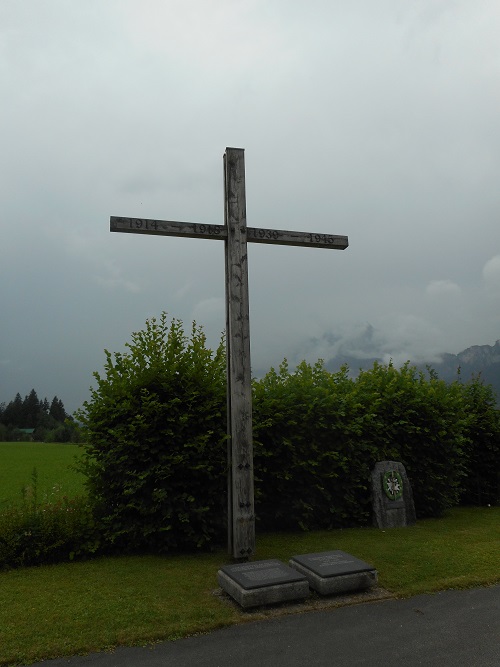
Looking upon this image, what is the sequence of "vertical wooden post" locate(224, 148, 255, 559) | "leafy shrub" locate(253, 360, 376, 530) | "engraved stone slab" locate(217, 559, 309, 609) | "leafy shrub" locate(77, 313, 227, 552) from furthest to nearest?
"leafy shrub" locate(253, 360, 376, 530) → "leafy shrub" locate(77, 313, 227, 552) → "vertical wooden post" locate(224, 148, 255, 559) → "engraved stone slab" locate(217, 559, 309, 609)

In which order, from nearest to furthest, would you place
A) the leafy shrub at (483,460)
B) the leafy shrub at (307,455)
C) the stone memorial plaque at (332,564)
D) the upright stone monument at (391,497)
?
1. the stone memorial plaque at (332,564)
2. the leafy shrub at (307,455)
3. the upright stone monument at (391,497)
4. the leafy shrub at (483,460)

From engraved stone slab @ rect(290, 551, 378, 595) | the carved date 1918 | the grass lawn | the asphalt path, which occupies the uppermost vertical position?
the carved date 1918

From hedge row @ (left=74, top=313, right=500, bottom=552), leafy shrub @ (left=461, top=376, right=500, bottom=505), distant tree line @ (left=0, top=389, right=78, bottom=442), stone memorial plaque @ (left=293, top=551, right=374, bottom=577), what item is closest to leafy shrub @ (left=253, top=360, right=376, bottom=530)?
hedge row @ (left=74, top=313, right=500, bottom=552)

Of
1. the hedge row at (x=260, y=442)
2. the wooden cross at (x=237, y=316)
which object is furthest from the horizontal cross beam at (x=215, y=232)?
the hedge row at (x=260, y=442)

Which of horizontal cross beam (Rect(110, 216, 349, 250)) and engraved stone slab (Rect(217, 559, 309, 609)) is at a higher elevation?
horizontal cross beam (Rect(110, 216, 349, 250))

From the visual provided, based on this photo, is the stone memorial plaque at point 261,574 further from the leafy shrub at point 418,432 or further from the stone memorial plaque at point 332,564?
the leafy shrub at point 418,432

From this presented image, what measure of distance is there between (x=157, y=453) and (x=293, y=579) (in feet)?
10.2

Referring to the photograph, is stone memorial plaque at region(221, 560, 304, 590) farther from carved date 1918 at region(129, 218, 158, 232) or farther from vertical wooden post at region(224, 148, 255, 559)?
carved date 1918 at region(129, 218, 158, 232)

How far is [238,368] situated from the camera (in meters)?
6.90

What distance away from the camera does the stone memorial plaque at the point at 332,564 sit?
18.4 feet

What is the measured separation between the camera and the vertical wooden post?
21.9 feet

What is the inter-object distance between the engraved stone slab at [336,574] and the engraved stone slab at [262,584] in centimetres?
23

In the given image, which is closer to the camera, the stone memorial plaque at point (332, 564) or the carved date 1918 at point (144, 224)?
the stone memorial plaque at point (332, 564)

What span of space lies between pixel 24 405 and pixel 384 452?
92.7m
